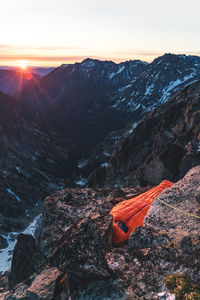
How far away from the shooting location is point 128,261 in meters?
8.05

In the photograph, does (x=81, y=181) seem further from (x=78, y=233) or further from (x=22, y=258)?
(x=78, y=233)

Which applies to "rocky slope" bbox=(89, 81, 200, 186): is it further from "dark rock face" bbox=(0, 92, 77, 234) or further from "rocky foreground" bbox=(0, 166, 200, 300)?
"dark rock face" bbox=(0, 92, 77, 234)

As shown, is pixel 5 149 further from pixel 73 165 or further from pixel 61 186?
pixel 73 165

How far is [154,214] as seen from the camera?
34.0 ft

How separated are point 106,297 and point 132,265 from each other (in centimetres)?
140

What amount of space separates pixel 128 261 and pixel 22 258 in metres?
8.80

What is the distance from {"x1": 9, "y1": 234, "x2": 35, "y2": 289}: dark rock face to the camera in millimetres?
12680

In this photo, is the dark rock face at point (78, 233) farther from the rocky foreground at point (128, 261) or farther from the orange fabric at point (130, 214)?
the orange fabric at point (130, 214)

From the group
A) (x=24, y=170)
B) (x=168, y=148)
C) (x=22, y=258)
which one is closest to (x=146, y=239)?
(x=22, y=258)

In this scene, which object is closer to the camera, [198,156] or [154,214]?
[154,214]

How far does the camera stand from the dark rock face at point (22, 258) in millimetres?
12680

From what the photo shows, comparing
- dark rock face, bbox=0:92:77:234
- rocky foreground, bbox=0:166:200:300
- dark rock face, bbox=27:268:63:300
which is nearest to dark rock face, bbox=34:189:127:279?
rocky foreground, bbox=0:166:200:300

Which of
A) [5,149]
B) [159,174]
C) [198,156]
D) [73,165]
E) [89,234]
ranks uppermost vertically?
[89,234]

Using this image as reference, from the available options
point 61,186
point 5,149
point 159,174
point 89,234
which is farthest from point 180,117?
point 5,149
